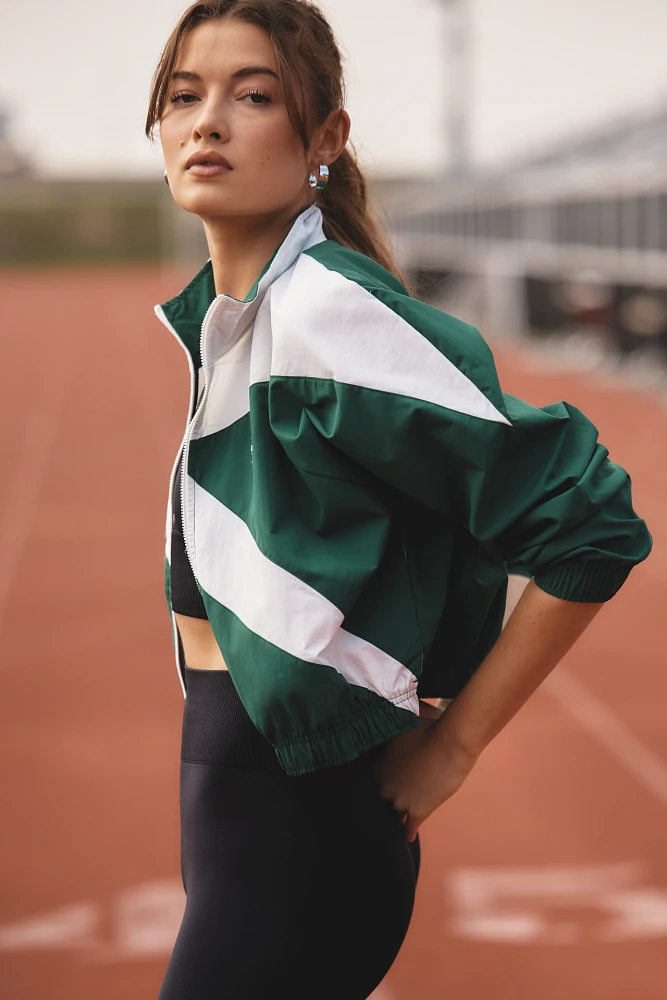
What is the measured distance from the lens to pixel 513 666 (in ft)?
4.35

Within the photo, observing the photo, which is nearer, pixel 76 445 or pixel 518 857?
pixel 518 857

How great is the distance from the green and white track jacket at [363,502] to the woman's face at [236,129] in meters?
0.09

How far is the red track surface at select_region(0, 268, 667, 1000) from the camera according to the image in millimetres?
2939

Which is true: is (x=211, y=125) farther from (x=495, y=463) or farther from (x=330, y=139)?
(x=495, y=463)

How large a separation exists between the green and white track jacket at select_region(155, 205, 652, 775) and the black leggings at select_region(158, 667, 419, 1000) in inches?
3.1

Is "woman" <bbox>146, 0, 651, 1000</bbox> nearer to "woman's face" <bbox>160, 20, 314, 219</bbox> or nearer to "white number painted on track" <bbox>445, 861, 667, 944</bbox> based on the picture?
"woman's face" <bbox>160, 20, 314, 219</bbox>

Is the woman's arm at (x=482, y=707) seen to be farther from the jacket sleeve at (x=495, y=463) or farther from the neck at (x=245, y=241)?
the neck at (x=245, y=241)

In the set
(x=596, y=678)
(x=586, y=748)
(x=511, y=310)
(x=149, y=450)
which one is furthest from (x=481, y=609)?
(x=511, y=310)

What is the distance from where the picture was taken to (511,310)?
18484mm

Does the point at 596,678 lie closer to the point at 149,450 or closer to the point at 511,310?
the point at 149,450

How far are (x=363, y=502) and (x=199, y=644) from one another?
31 cm

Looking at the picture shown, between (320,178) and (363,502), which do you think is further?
(320,178)

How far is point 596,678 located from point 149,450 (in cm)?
610

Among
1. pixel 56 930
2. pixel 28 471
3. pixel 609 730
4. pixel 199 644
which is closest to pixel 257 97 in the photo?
pixel 199 644
